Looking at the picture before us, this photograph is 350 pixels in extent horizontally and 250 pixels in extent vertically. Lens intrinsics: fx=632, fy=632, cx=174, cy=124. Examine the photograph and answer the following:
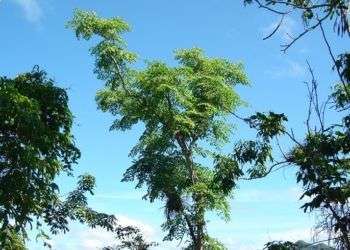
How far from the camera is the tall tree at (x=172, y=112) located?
22.7 metres

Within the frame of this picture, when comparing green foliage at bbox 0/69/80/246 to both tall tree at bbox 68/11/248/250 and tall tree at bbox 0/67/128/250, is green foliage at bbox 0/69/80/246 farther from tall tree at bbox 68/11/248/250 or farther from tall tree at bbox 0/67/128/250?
tall tree at bbox 68/11/248/250

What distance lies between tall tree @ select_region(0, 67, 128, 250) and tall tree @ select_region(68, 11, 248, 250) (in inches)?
288

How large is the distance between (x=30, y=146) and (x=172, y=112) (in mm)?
9907

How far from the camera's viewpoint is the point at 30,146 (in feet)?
44.3

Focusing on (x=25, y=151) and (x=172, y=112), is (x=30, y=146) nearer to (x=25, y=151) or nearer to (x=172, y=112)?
(x=25, y=151)

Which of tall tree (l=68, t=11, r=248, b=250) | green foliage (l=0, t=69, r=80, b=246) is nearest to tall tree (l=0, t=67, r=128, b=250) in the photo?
green foliage (l=0, t=69, r=80, b=246)

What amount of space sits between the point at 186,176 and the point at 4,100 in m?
11.7

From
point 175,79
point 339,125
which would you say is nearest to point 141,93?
point 175,79

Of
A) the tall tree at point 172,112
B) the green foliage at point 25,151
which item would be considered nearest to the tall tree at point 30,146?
the green foliage at point 25,151

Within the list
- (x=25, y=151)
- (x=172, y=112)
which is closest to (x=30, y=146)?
(x=25, y=151)

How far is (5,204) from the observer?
13.2 metres

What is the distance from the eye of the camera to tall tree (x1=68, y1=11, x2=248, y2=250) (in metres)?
22.7

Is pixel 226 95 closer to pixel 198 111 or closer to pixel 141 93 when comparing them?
pixel 198 111

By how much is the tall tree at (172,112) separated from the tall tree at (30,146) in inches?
288
